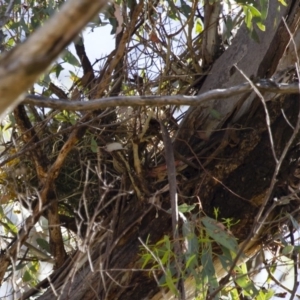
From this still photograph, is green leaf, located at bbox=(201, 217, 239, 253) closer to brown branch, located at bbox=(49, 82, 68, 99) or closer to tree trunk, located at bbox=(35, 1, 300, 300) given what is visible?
tree trunk, located at bbox=(35, 1, 300, 300)

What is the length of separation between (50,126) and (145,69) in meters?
0.36

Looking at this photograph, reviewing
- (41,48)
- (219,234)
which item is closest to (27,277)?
(219,234)

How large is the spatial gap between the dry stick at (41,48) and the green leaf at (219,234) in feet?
4.21

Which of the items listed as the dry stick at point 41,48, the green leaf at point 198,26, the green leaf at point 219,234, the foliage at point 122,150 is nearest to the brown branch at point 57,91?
the foliage at point 122,150

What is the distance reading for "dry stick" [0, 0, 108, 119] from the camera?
17.5 inches

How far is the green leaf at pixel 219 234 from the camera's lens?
1.68 meters

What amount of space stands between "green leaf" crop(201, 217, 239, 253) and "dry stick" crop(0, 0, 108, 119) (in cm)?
128

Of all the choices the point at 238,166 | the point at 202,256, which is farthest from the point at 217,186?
the point at 202,256

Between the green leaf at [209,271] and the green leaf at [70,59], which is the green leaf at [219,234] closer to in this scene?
the green leaf at [209,271]

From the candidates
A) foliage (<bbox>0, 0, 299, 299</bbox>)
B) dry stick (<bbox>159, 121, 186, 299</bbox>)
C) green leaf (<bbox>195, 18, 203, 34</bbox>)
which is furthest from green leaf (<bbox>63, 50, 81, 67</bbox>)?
green leaf (<bbox>195, 18, 203, 34</bbox>)

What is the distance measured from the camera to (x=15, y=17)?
87.2 inches

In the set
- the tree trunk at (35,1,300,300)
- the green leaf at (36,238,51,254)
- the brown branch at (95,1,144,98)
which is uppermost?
the brown branch at (95,1,144,98)

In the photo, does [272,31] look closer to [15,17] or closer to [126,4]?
[126,4]

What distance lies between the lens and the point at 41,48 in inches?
17.6
